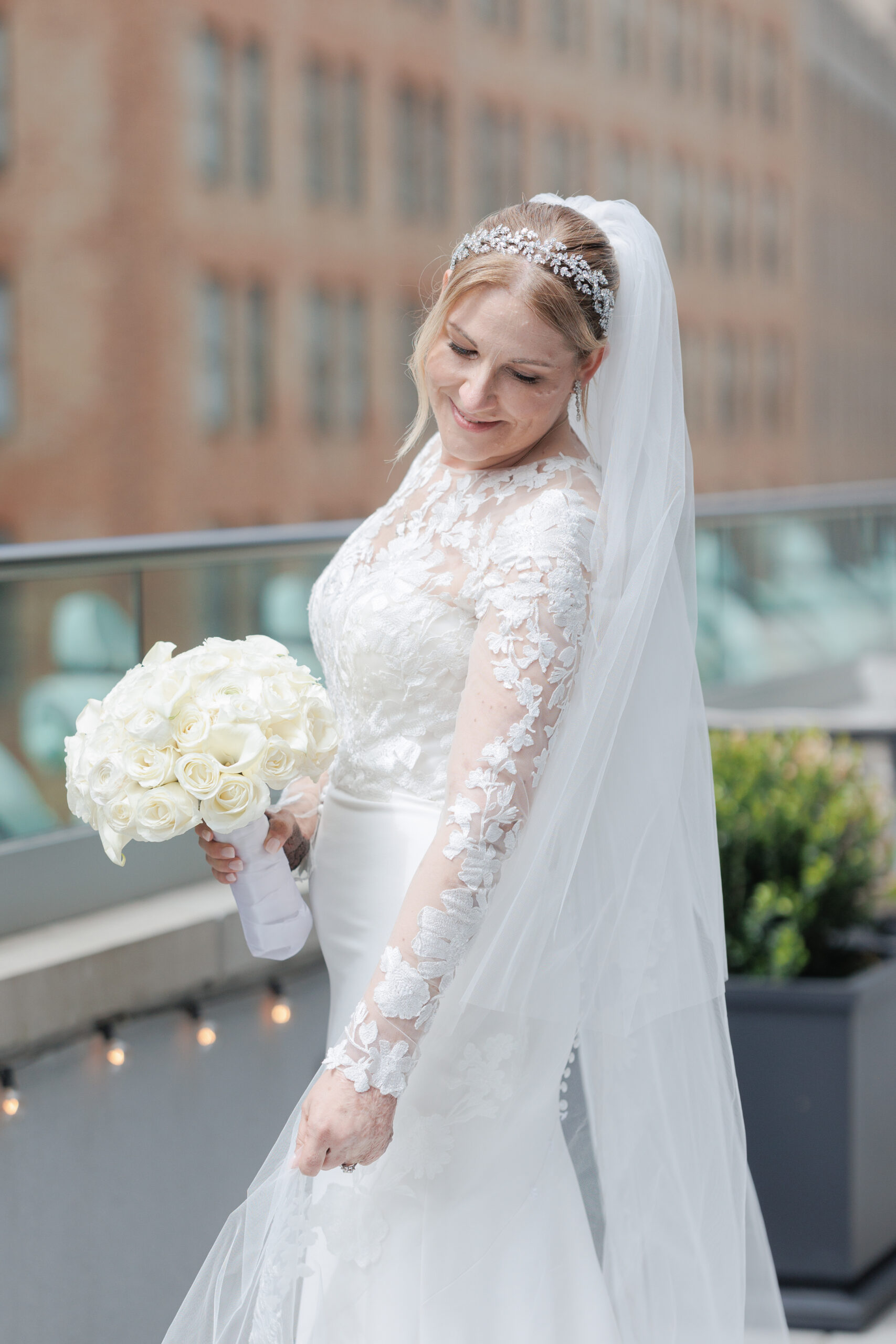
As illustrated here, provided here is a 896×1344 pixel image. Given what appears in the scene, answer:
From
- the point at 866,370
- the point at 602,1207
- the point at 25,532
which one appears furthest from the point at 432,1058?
the point at 866,370

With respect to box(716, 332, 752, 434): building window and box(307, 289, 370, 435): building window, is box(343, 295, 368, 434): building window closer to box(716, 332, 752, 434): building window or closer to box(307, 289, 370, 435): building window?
box(307, 289, 370, 435): building window

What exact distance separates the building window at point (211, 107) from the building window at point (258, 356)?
2.70 metres

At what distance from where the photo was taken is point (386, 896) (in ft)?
6.19

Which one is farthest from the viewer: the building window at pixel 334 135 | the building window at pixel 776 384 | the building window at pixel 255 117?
the building window at pixel 776 384

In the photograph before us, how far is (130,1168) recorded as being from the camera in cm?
257

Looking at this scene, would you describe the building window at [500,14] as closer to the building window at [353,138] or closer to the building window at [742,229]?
the building window at [353,138]

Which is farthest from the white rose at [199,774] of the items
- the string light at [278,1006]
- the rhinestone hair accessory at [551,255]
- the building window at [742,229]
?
the building window at [742,229]

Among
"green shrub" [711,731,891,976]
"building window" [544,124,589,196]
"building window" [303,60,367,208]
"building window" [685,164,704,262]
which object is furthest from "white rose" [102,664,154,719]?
"building window" [685,164,704,262]

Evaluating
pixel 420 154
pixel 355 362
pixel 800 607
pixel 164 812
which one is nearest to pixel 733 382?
pixel 420 154

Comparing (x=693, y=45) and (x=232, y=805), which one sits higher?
(x=693, y=45)

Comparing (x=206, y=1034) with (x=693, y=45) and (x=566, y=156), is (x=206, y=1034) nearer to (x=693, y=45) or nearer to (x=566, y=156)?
(x=566, y=156)

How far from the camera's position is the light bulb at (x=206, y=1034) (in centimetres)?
272

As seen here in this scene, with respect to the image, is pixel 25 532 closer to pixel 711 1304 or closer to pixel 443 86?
pixel 443 86

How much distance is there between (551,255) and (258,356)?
33.0 meters
